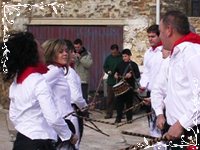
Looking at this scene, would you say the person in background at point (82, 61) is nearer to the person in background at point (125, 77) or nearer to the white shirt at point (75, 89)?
the person in background at point (125, 77)

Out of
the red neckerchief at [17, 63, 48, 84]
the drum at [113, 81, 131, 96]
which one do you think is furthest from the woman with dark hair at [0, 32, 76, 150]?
the drum at [113, 81, 131, 96]

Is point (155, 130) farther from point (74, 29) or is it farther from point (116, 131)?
point (74, 29)

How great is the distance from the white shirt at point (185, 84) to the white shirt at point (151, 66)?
114 inches

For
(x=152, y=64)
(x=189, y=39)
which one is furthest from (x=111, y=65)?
(x=189, y=39)

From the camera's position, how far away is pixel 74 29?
16.4 m

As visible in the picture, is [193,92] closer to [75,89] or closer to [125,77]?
[75,89]

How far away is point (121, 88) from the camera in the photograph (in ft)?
42.9

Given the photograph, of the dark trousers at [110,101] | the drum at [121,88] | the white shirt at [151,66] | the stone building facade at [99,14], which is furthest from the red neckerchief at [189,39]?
the stone building facade at [99,14]

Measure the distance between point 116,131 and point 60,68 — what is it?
6.69m

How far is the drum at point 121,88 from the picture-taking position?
13.0 m

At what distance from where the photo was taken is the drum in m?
13.0

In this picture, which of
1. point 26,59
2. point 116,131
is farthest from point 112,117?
point 26,59

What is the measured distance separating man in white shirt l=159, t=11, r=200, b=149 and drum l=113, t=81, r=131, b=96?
7.86m

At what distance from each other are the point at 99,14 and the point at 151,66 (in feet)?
26.1
